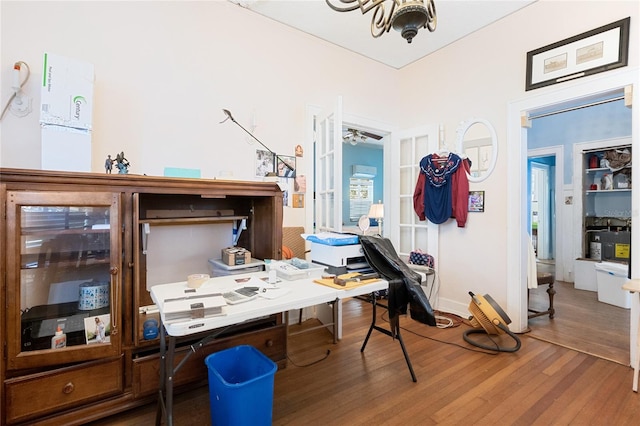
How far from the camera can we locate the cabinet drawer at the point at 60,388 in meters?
1.45

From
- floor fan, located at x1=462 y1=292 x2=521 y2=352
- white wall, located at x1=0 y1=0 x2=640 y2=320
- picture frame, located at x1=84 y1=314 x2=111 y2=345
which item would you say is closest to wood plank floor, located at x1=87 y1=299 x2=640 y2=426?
floor fan, located at x1=462 y1=292 x2=521 y2=352

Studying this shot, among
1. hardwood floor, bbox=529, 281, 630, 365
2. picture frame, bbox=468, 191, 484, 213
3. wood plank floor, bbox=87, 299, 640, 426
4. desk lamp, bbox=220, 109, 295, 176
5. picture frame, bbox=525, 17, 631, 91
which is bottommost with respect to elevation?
wood plank floor, bbox=87, 299, 640, 426

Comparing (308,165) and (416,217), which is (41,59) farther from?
(416,217)

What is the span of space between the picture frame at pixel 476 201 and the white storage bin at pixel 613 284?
2089 mm

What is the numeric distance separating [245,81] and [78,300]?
2119 mm

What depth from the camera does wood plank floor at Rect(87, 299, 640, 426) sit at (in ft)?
5.59

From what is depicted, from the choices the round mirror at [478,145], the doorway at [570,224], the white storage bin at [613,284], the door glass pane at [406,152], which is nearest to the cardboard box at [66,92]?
the door glass pane at [406,152]

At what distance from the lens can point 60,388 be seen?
1.54m

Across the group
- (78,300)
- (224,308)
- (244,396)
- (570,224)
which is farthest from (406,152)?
(78,300)

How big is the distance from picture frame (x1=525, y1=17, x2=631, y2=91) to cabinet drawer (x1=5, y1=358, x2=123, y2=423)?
12.8 ft

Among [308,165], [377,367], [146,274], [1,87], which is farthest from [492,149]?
[1,87]

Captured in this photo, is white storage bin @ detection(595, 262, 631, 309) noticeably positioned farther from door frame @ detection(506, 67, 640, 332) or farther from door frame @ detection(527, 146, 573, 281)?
door frame @ detection(506, 67, 640, 332)

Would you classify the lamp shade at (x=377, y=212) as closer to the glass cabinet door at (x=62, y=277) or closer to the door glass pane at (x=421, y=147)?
the door glass pane at (x=421, y=147)

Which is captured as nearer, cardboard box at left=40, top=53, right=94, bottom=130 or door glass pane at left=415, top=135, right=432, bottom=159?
cardboard box at left=40, top=53, right=94, bottom=130
